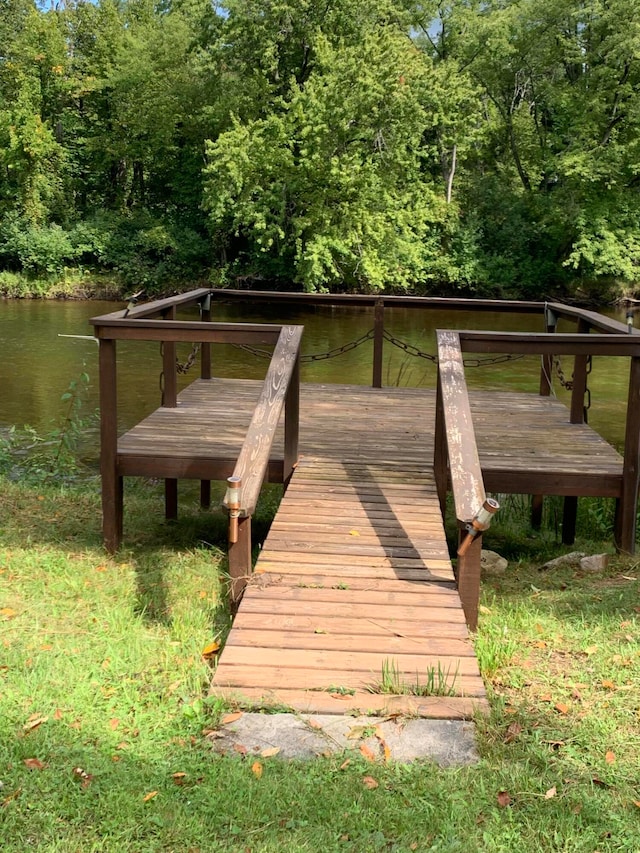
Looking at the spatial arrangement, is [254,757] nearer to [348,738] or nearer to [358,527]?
[348,738]

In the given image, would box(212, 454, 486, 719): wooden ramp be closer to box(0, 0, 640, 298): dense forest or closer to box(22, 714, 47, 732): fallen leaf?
box(22, 714, 47, 732): fallen leaf

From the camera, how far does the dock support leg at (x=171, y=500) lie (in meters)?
7.02

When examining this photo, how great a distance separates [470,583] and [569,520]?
125 inches

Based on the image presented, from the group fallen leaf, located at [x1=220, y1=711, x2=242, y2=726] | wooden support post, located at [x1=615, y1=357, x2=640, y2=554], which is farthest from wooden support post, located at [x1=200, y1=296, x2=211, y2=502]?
fallen leaf, located at [x1=220, y1=711, x2=242, y2=726]


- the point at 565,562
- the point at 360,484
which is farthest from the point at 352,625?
the point at 565,562

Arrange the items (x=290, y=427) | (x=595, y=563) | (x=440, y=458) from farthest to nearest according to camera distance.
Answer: (x=290, y=427)
(x=440, y=458)
(x=595, y=563)

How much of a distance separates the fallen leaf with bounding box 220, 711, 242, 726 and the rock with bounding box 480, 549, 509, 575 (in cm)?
Answer: 314

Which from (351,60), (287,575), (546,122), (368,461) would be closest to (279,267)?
(351,60)

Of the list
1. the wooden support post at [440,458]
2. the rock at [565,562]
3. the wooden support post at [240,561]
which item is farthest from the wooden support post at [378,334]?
the wooden support post at [240,561]

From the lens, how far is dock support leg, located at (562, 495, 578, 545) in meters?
6.80

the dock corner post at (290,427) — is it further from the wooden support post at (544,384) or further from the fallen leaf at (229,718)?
the fallen leaf at (229,718)

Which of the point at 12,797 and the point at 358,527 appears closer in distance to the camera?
the point at 12,797

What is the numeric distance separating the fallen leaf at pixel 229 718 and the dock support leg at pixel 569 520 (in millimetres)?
4498

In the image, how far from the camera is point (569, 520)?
269 inches
